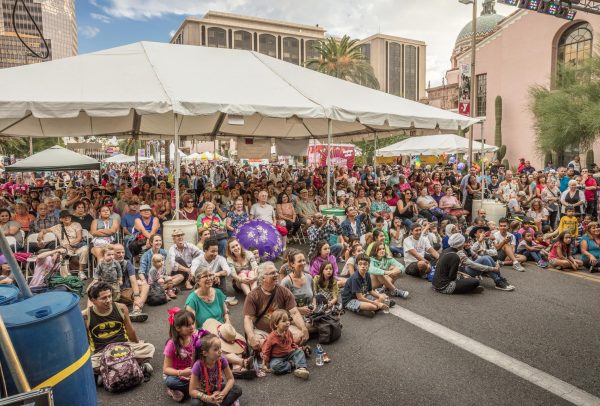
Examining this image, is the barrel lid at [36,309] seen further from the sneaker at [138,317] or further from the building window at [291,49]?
the building window at [291,49]

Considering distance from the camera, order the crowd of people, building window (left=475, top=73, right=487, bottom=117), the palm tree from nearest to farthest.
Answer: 1. the crowd of people
2. the palm tree
3. building window (left=475, top=73, right=487, bottom=117)

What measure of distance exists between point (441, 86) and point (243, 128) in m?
58.4

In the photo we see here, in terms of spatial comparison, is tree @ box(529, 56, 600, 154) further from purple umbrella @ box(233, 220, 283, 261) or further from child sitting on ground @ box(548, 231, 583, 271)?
purple umbrella @ box(233, 220, 283, 261)

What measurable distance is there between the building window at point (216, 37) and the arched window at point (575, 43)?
7991cm

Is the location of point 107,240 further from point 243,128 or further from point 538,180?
point 538,180

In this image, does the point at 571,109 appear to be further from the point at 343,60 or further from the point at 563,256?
the point at 563,256

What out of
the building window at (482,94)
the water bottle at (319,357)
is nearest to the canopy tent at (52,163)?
the water bottle at (319,357)

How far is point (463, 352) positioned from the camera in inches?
191

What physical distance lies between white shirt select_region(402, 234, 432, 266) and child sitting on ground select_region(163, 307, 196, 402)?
5197 mm

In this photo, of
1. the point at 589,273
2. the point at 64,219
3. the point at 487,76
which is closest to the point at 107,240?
the point at 64,219

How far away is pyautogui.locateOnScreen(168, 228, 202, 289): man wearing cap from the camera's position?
7.32 metres

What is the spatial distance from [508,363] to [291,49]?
112 m

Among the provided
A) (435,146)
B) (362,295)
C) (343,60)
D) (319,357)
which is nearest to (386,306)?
(362,295)

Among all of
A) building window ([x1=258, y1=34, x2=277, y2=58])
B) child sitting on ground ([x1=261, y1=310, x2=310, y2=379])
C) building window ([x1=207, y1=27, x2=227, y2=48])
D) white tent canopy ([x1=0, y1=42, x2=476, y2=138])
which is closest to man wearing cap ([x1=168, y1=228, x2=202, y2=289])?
white tent canopy ([x1=0, y1=42, x2=476, y2=138])
